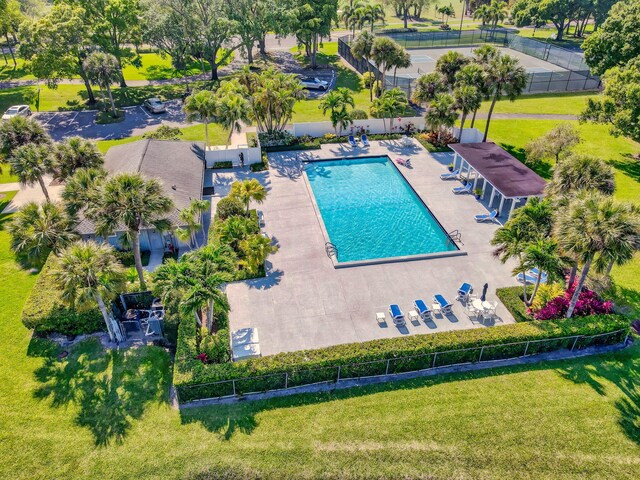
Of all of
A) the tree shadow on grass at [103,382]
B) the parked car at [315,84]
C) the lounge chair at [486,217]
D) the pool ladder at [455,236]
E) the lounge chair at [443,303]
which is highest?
the parked car at [315,84]

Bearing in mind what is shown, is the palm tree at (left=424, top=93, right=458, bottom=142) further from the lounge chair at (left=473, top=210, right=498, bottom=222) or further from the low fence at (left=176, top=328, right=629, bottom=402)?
the low fence at (left=176, top=328, right=629, bottom=402)

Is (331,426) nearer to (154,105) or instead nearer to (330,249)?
(330,249)

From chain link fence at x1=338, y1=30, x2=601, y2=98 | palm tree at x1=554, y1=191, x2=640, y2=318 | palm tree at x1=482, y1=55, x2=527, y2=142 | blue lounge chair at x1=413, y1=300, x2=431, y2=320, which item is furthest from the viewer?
chain link fence at x1=338, y1=30, x2=601, y2=98

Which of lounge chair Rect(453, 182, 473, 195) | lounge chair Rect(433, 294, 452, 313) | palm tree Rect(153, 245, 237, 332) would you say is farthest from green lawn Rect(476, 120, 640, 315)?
palm tree Rect(153, 245, 237, 332)

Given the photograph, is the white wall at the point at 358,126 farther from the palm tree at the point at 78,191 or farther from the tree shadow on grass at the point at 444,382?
the tree shadow on grass at the point at 444,382

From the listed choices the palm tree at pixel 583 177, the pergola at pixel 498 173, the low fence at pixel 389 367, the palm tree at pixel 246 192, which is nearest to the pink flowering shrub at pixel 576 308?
the low fence at pixel 389 367

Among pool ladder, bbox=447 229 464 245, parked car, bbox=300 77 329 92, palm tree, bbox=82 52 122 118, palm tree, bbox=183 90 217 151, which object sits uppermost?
palm tree, bbox=82 52 122 118

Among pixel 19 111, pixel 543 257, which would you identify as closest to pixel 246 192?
pixel 543 257

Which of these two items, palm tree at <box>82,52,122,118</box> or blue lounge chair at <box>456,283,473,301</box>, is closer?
blue lounge chair at <box>456,283,473,301</box>
